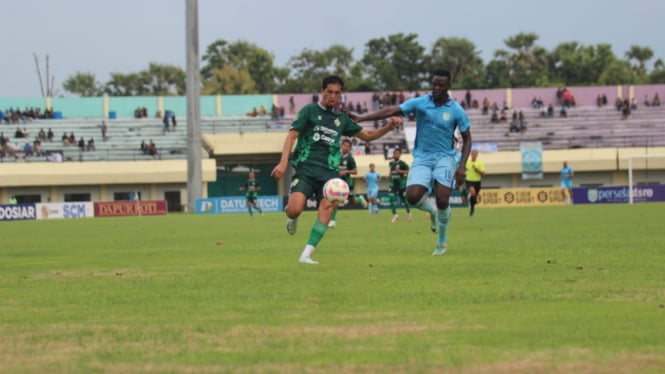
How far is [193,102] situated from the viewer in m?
53.9

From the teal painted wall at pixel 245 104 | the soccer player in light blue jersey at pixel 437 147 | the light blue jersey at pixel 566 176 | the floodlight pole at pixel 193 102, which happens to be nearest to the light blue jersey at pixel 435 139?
the soccer player in light blue jersey at pixel 437 147

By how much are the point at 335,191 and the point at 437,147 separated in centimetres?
231

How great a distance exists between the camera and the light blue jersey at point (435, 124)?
44.0 feet

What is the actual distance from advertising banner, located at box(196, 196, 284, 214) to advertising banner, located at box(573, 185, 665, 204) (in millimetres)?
16143

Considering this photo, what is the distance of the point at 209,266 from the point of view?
39.0ft

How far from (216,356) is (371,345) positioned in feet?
2.88

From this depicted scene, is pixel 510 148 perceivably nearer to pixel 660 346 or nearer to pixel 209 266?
pixel 209 266

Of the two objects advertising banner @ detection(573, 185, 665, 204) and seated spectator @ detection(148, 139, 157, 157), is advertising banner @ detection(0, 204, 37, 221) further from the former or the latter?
advertising banner @ detection(573, 185, 665, 204)

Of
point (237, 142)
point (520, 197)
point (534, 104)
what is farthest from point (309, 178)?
point (534, 104)

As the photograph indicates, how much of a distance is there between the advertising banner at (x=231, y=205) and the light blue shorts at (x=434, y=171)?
40516mm

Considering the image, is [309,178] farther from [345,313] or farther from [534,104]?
[534,104]

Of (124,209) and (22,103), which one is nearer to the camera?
(124,209)

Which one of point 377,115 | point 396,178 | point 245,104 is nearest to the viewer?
point 377,115

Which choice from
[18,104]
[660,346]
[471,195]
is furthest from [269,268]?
[18,104]
